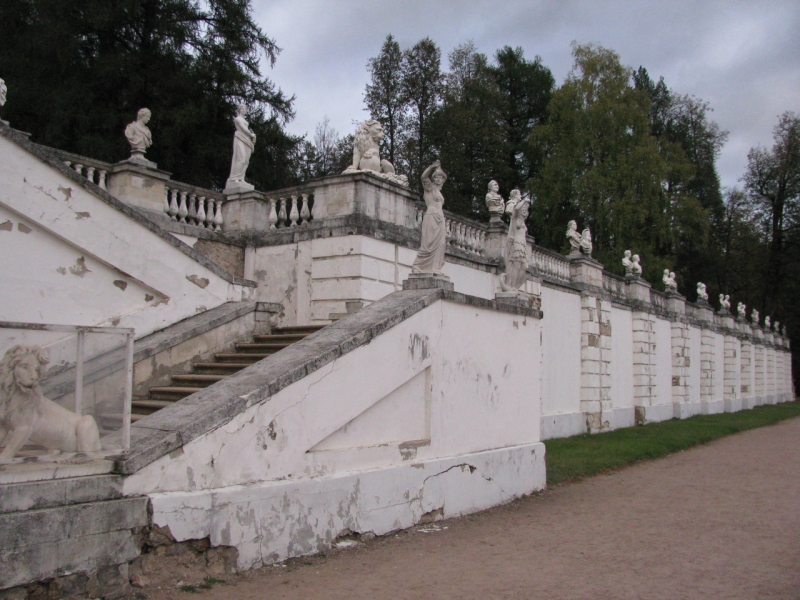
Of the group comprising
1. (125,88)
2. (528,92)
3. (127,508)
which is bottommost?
(127,508)

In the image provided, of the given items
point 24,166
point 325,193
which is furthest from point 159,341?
point 325,193

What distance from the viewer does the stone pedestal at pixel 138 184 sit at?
1102cm

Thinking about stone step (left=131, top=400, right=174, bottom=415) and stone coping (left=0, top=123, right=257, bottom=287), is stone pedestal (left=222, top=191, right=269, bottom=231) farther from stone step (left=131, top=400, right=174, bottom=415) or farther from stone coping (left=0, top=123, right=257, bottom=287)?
stone step (left=131, top=400, right=174, bottom=415)

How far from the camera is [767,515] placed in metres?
8.75

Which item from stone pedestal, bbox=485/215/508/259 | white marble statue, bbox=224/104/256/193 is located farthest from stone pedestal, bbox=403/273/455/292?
stone pedestal, bbox=485/215/508/259

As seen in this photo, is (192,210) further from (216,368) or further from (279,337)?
(216,368)

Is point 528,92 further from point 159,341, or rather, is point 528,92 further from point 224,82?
point 159,341

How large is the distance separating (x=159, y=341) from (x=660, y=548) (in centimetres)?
582

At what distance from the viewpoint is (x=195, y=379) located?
8023 mm

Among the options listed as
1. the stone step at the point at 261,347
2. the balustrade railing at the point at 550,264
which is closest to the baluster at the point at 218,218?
the stone step at the point at 261,347

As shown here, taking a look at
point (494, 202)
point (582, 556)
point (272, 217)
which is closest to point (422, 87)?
point (494, 202)

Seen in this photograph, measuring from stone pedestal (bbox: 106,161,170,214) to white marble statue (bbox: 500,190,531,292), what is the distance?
18.5 feet

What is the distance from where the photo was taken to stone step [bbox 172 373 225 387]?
7.85 m

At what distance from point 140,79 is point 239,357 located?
14.9 meters
